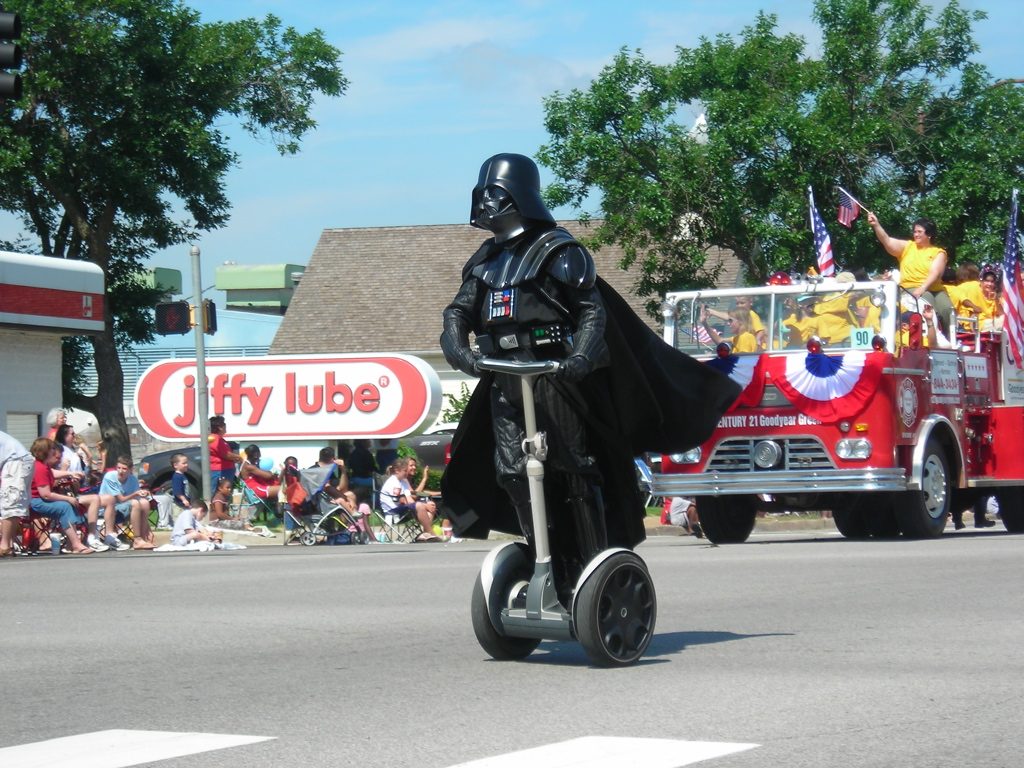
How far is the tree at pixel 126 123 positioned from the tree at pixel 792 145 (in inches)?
261

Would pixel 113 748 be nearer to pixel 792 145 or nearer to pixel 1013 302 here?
pixel 1013 302

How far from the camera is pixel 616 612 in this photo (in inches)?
284

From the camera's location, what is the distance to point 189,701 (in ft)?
21.6

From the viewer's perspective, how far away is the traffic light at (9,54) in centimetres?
1433

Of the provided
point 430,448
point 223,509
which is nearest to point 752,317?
point 223,509

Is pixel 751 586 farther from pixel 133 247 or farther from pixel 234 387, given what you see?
pixel 133 247

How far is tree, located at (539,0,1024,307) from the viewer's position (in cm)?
3334

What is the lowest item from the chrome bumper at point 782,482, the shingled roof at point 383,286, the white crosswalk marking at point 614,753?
the white crosswalk marking at point 614,753

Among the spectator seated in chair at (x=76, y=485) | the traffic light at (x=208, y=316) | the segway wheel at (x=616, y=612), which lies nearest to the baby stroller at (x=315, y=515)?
the traffic light at (x=208, y=316)

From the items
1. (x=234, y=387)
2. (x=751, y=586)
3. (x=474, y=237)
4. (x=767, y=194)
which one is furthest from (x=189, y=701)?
(x=474, y=237)

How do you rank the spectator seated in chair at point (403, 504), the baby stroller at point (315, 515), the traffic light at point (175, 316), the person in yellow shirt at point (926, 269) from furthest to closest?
the traffic light at point (175, 316) → the spectator seated in chair at point (403, 504) → the baby stroller at point (315, 515) → the person in yellow shirt at point (926, 269)

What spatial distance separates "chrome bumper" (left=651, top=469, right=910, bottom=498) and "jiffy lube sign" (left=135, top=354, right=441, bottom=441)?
12339 millimetres

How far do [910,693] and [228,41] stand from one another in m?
32.5

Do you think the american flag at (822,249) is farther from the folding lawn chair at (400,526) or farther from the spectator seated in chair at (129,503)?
the spectator seated in chair at (129,503)
